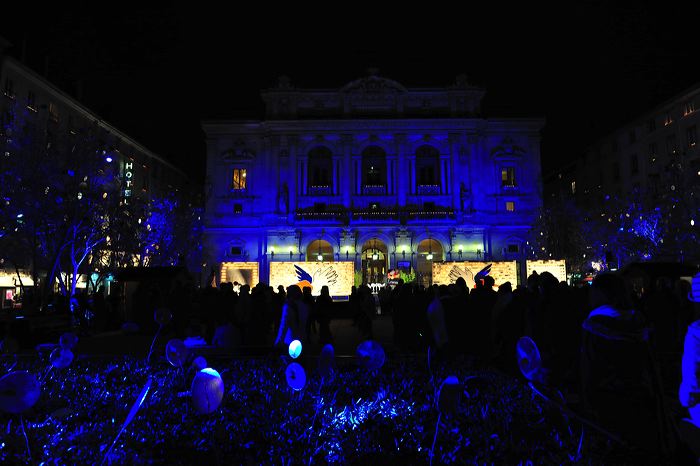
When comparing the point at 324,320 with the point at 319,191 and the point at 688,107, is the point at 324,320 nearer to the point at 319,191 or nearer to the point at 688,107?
the point at 319,191

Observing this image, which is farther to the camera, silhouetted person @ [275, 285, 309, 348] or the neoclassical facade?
the neoclassical facade

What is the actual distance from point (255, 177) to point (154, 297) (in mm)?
29467

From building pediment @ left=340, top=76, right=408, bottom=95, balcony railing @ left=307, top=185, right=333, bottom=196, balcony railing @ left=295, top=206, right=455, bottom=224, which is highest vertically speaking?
building pediment @ left=340, top=76, right=408, bottom=95

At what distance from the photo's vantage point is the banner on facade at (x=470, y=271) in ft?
88.8

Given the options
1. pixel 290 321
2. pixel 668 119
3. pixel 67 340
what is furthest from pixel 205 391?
pixel 668 119

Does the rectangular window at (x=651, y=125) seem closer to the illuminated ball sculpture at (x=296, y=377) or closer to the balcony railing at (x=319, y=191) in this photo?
the balcony railing at (x=319, y=191)

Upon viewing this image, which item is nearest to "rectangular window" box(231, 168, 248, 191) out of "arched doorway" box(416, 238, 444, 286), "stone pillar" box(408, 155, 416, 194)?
"stone pillar" box(408, 155, 416, 194)

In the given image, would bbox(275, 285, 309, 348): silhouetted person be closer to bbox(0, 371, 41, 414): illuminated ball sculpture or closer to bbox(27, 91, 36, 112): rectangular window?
bbox(0, 371, 41, 414): illuminated ball sculpture

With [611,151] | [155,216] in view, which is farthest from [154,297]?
[611,151]

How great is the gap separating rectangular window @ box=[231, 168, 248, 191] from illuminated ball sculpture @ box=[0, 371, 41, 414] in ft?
142

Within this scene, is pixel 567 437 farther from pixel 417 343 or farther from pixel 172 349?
pixel 417 343

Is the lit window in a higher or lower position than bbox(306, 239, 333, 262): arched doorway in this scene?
higher

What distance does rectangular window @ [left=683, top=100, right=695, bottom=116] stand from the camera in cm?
4022

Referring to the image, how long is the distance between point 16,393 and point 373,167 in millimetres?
43477
